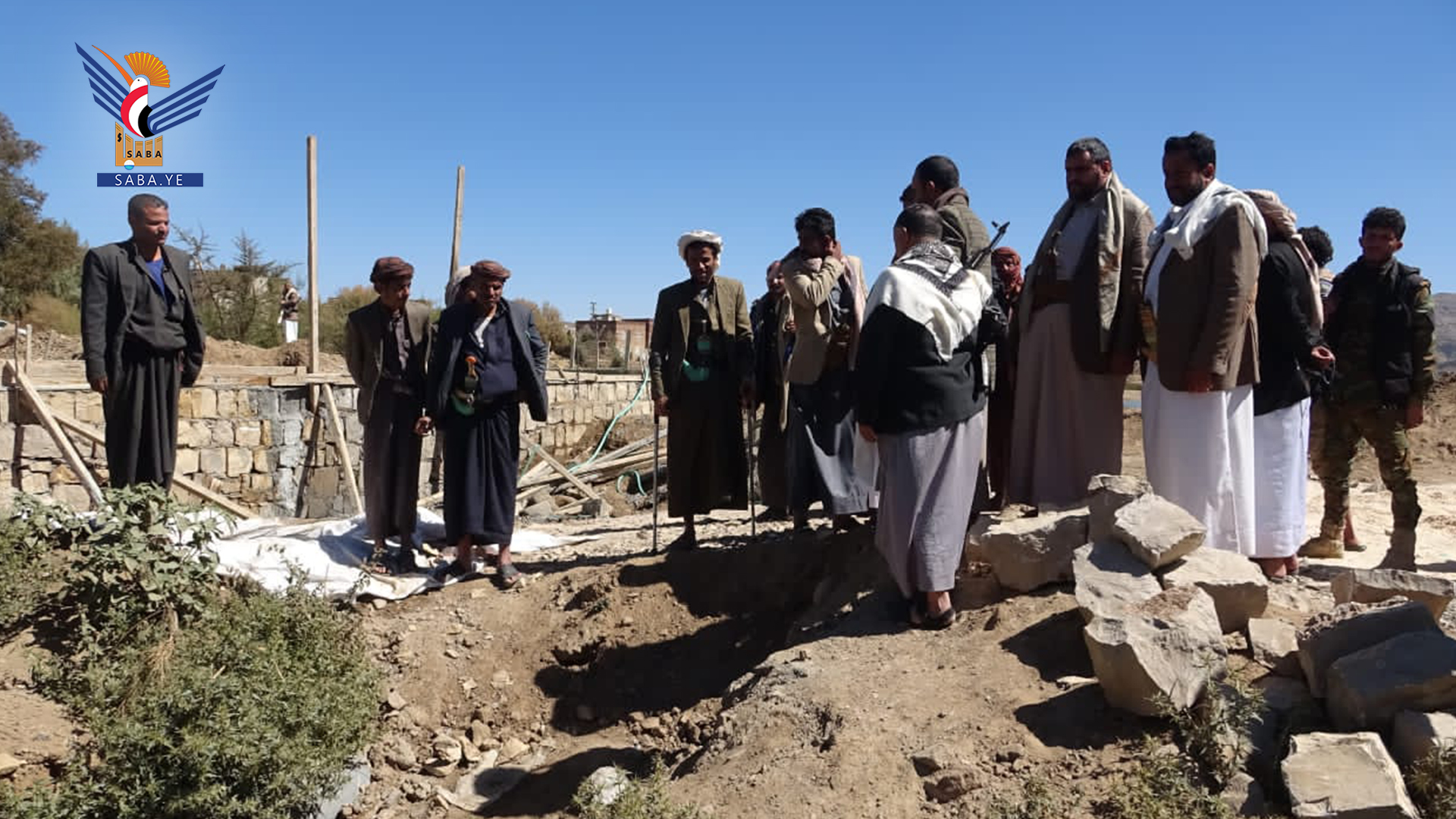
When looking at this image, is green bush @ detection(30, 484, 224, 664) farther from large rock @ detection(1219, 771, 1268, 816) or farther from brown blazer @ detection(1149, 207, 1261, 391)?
brown blazer @ detection(1149, 207, 1261, 391)

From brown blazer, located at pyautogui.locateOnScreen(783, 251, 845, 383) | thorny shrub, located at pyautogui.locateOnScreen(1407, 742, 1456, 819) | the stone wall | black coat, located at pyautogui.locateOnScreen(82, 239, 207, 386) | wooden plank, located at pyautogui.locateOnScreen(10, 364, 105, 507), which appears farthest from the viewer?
the stone wall

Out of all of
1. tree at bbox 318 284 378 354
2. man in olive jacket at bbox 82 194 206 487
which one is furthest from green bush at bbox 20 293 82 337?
man in olive jacket at bbox 82 194 206 487

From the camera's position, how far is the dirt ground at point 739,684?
3.28 metres

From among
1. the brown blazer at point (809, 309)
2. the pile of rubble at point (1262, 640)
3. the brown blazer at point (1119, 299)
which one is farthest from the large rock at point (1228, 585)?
the brown blazer at point (809, 309)

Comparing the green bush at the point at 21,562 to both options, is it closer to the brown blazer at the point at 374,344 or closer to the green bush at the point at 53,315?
the brown blazer at the point at 374,344

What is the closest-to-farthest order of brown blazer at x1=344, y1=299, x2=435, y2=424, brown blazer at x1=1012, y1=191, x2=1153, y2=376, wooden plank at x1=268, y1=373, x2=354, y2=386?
brown blazer at x1=1012, y1=191, x2=1153, y2=376, brown blazer at x1=344, y1=299, x2=435, y2=424, wooden plank at x1=268, y1=373, x2=354, y2=386

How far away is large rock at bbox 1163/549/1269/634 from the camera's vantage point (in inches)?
144

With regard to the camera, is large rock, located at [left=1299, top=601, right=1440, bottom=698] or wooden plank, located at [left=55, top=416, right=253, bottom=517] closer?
large rock, located at [left=1299, top=601, right=1440, bottom=698]

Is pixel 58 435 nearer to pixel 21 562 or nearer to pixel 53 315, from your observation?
pixel 21 562

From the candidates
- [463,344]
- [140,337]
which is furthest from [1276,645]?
[140,337]

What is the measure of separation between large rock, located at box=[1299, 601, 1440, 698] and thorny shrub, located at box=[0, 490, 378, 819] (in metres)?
3.40

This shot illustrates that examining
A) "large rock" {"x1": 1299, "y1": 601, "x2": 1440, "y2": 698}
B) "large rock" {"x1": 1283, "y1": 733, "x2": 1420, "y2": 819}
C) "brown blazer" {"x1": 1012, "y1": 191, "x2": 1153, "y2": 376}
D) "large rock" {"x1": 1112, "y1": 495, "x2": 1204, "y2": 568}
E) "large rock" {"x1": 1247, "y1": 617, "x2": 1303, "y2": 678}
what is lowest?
"large rock" {"x1": 1283, "y1": 733, "x2": 1420, "y2": 819}

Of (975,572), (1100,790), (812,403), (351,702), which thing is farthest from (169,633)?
(1100,790)

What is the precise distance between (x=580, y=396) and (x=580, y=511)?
5135 mm
